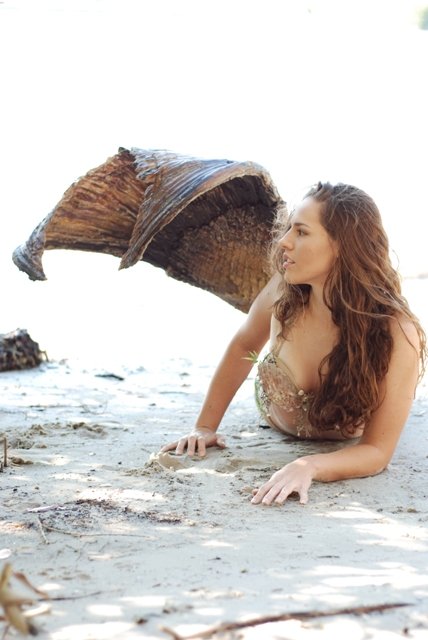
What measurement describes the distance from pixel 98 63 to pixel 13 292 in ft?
27.4

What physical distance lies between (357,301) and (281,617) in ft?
6.40

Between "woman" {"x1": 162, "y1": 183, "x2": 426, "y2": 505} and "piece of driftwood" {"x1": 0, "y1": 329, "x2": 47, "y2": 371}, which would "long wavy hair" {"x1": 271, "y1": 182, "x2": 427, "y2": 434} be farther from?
"piece of driftwood" {"x1": 0, "y1": 329, "x2": 47, "y2": 371}

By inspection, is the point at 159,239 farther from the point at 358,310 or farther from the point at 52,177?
the point at 52,177

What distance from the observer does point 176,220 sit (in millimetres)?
4477

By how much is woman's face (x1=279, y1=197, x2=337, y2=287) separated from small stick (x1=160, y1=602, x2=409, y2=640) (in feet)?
5.92

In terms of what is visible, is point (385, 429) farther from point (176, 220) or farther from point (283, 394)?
point (176, 220)

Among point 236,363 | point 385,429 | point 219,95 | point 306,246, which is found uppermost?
point 219,95

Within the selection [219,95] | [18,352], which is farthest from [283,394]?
[219,95]

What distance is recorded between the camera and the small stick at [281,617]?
1.66m

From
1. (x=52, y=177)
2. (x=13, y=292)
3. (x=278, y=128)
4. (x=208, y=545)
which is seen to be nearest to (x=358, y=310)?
(x=208, y=545)

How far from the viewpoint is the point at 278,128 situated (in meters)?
16.2

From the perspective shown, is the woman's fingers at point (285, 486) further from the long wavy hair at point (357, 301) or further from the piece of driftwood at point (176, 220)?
the piece of driftwood at point (176, 220)

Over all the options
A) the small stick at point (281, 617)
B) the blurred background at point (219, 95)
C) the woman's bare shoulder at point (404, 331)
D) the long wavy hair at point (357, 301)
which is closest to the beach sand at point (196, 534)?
→ the small stick at point (281, 617)

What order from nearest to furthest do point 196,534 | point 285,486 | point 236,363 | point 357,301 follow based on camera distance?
point 196,534 < point 285,486 < point 357,301 < point 236,363
